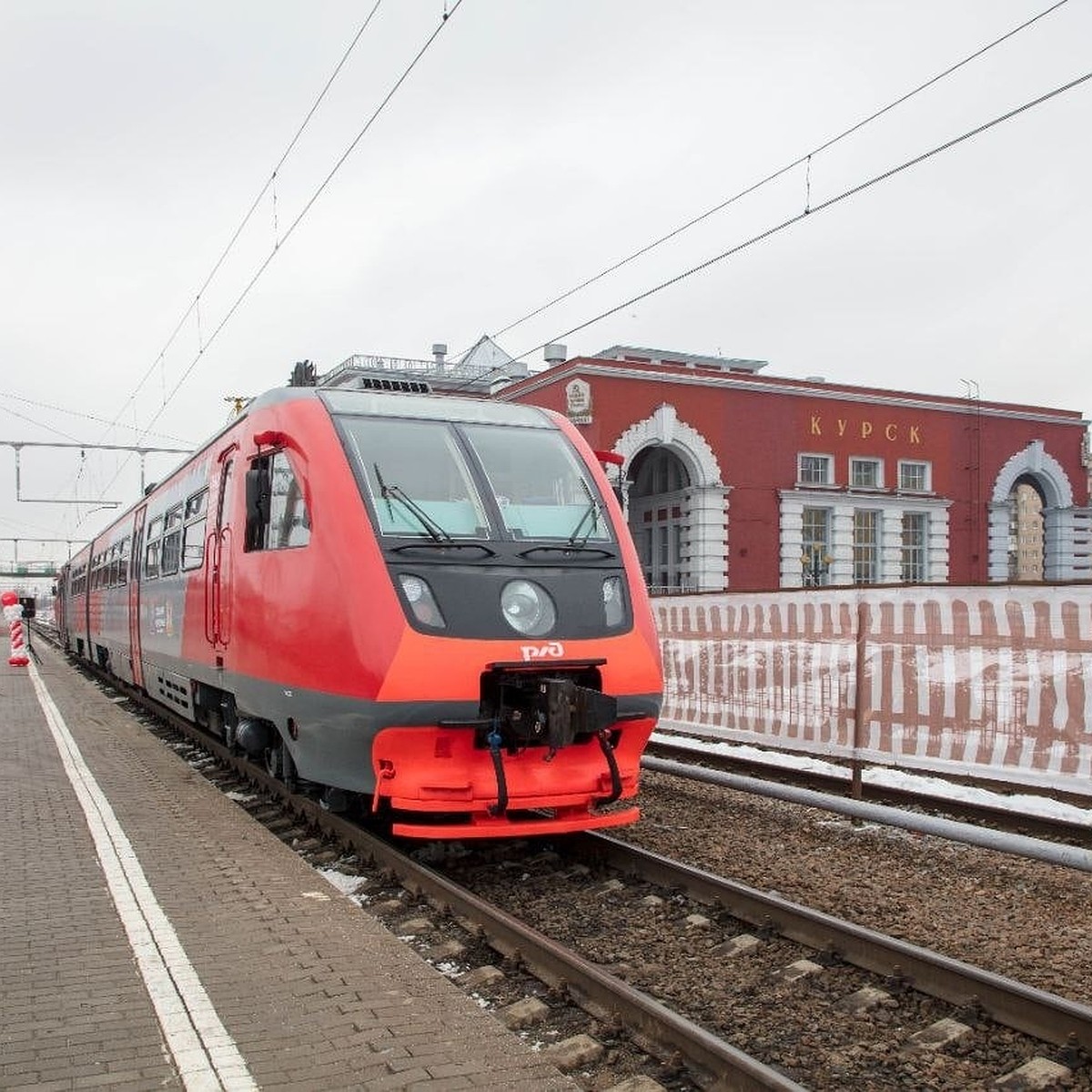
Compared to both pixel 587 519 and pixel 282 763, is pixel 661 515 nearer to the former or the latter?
pixel 282 763

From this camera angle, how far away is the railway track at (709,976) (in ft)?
12.6

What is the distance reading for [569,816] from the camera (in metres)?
6.31

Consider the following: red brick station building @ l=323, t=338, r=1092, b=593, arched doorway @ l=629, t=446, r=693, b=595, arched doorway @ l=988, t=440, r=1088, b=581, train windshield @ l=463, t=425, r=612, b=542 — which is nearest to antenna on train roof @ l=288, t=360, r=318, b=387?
train windshield @ l=463, t=425, r=612, b=542

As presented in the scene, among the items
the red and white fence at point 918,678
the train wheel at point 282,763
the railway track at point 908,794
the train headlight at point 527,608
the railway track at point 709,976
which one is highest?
the train headlight at point 527,608

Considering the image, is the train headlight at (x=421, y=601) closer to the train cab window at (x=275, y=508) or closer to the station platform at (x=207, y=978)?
the train cab window at (x=275, y=508)

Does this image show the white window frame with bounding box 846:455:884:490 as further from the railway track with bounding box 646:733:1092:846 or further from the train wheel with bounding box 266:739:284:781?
the train wheel with bounding box 266:739:284:781

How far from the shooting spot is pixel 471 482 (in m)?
6.78

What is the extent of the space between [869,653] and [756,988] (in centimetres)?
461

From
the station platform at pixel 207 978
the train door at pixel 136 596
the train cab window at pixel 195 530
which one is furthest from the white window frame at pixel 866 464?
the station platform at pixel 207 978

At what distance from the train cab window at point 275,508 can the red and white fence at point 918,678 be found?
Result: 4.63 meters

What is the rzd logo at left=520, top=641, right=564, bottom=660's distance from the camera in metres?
5.97

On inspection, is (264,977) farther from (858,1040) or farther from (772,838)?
(772,838)

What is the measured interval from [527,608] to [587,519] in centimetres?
103

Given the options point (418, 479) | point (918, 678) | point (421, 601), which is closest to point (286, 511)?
point (418, 479)
